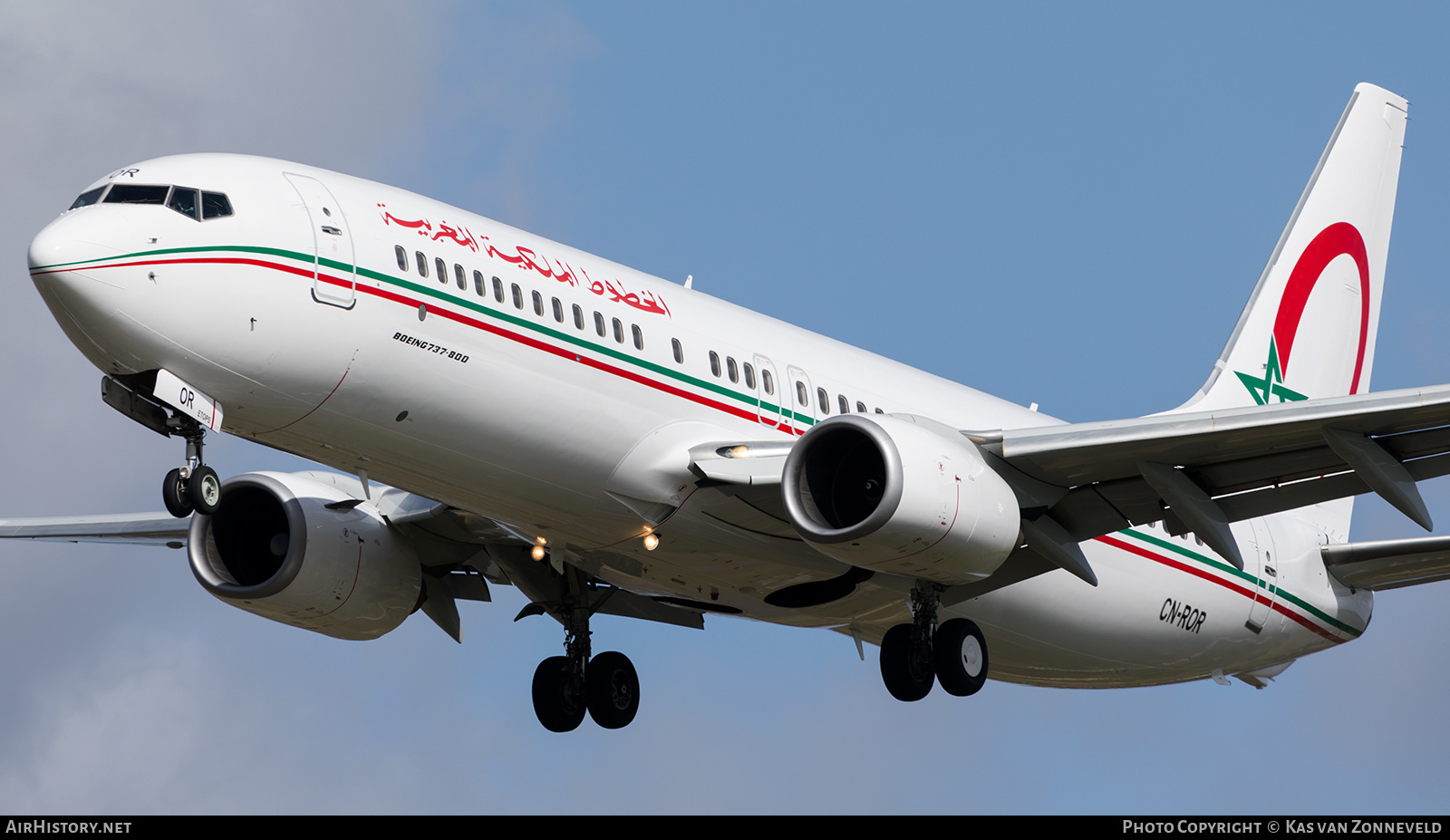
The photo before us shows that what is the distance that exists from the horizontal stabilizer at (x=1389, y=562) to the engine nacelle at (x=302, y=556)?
15.3 metres

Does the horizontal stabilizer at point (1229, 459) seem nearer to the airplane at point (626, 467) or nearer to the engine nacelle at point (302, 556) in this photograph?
the airplane at point (626, 467)

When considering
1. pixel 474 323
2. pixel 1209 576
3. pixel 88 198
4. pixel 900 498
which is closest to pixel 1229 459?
pixel 900 498

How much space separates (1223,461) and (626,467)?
304 inches

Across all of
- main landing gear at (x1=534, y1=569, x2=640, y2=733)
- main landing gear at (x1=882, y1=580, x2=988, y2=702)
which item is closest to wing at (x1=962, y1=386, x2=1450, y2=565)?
main landing gear at (x1=882, y1=580, x2=988, y2=702)

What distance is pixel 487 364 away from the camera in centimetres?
2125

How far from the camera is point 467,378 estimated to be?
69.3ft

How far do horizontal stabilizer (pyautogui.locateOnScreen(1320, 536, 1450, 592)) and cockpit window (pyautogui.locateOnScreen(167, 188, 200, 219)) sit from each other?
60.7 feet

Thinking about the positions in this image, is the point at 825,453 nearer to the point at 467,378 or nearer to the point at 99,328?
the point at 467,378

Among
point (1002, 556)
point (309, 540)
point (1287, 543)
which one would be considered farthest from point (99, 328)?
point (1287, 543)

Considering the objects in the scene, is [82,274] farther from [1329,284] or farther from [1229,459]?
[1329,284]

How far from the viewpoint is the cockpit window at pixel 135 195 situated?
20.0 meters

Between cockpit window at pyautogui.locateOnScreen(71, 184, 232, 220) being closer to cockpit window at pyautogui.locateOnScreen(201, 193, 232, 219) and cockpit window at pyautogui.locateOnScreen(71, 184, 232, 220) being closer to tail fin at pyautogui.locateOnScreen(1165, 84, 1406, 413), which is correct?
cockpit window at pyautogui.locateOnScreen(201, 193, 232, 219)

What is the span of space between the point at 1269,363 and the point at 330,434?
2039 centimetres

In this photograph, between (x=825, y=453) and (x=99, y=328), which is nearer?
(x=99, y=328)
